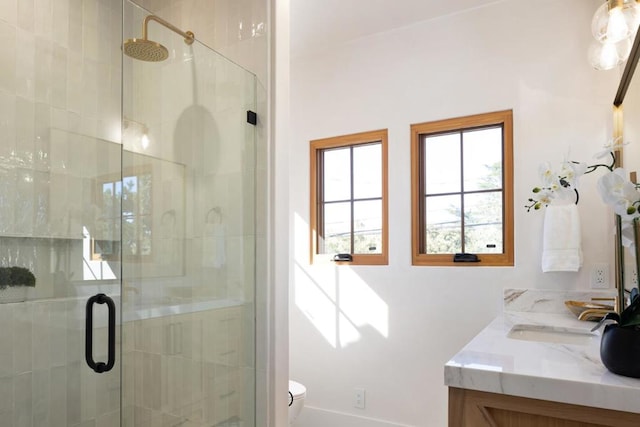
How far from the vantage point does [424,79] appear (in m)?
2.83

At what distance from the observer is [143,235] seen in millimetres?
1746

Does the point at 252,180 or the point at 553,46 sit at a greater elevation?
the point at 553,46

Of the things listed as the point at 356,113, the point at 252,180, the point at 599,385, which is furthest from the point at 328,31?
the point at 599,385

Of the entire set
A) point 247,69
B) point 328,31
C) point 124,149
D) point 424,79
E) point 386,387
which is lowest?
point 386,387

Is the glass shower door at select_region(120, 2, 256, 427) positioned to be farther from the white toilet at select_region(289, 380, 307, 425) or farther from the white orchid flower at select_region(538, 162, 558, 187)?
the white orchid flower at select_region(538, 162, 558, 187)

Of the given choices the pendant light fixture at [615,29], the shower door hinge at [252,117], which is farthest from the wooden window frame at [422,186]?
the shower door hinge at [252,117]

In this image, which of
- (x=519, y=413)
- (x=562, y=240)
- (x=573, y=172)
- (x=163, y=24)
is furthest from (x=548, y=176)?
(x=163, y=24)

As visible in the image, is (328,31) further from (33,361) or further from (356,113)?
(33,361)

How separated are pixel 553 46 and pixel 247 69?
5.64 feet

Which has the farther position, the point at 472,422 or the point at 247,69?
the point at 247,69

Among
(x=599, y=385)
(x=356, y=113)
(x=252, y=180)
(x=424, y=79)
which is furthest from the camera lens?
(x=356, y=113)

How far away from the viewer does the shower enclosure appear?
1.73 m

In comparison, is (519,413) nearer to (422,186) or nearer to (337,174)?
(422,186)

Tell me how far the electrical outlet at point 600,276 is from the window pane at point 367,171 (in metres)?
1.29
